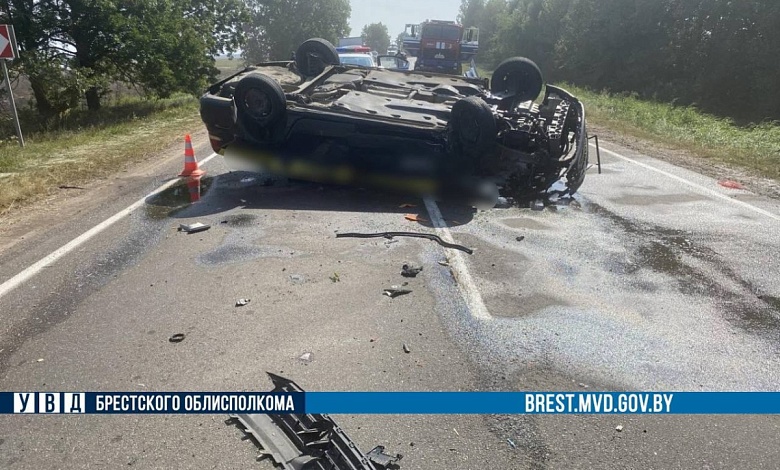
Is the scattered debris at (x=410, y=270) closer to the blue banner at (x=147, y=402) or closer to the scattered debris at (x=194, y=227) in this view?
the blue banner at (x=147, y=402)

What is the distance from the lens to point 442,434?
287 centimetres

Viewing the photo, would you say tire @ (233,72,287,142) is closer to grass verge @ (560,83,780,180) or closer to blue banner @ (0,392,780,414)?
blue banner @ (0,392,780,414)

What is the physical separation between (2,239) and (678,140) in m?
12.5

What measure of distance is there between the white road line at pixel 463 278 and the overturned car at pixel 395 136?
109 centimetres

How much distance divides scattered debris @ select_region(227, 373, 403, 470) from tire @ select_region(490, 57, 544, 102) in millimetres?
7285

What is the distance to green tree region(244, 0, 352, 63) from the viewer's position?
182 ft

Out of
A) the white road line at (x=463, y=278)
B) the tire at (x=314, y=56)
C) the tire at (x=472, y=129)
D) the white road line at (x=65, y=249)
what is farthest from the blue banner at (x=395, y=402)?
the tire at (x=314, y=56)

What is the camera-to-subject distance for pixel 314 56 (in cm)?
981

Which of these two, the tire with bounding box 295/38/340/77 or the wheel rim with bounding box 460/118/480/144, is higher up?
the tire with bounding box 295/38/340/77

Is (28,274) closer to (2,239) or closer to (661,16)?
(2,239)

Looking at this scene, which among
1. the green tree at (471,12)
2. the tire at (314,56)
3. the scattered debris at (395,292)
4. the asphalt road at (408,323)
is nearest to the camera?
the asphalt road at (408,323)

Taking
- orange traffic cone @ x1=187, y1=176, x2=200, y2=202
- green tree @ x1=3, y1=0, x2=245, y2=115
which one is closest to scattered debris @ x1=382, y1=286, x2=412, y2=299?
orange traffic cone @ x1=187, y1=176, x2=200, y2=202

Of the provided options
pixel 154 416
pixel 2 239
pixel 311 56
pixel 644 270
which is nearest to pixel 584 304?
pixel 644 270

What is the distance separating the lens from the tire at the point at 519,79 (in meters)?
9.07
